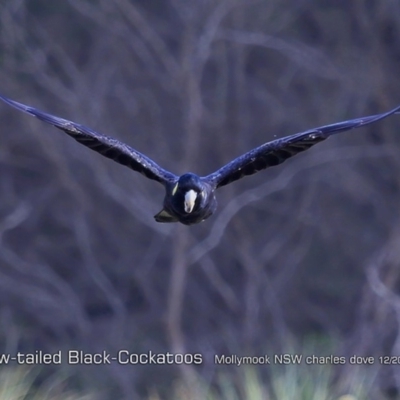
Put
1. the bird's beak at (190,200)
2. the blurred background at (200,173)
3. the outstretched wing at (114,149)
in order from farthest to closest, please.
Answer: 1. the blurred background at (200,173)
2. the outstretched wing at (114,149)
3. the bird's beak at (190,200)

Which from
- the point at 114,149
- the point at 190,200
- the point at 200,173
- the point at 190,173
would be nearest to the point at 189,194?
the point at 190,200

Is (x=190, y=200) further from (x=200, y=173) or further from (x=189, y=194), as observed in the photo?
(x=200, y=173)

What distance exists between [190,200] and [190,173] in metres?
0.26

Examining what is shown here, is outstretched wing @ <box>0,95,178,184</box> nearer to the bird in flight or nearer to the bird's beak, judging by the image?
the bird in flight

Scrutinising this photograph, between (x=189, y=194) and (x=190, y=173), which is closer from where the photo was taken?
(x=189, y=194)

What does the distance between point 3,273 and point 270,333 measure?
320 cm

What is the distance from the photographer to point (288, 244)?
43.4 feet

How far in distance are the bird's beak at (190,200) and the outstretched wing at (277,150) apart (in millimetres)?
315

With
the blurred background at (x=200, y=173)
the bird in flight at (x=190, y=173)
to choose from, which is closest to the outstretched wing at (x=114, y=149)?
the bird in flight at (x=190, y=173)

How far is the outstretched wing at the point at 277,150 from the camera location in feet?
17.1

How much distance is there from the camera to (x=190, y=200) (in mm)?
4961

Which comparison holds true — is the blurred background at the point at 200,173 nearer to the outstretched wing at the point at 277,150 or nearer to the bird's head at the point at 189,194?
the outstretched wing at the point at 277,150

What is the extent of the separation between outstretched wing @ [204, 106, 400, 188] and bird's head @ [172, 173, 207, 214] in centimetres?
24

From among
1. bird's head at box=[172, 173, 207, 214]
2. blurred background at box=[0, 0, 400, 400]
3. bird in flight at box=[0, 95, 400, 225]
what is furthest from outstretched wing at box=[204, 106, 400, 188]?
blurred background at box=[0, 0, 400, 400]
